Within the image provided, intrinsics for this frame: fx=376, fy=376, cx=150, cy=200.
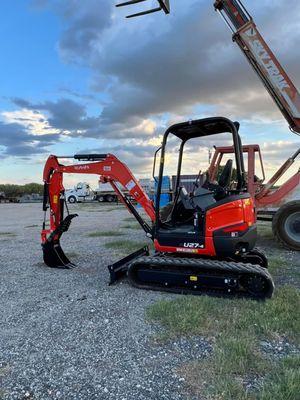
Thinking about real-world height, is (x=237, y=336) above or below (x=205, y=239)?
below

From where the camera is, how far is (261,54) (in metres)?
9.70

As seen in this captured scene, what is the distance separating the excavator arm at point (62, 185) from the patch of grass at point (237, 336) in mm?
2682

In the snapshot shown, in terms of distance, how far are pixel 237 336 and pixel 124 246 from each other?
6.18 meters

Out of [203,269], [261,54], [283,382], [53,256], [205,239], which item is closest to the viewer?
[283,382]

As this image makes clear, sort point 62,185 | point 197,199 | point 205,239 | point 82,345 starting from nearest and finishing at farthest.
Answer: point 82,345 → point 205,239 → point 197,199 → point 62,185

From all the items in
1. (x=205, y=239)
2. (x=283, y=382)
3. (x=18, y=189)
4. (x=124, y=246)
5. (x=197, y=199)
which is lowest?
(x=283, y=382)

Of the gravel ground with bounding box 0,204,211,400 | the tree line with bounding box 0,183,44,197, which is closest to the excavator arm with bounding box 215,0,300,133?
the gravel ground with bounding box 0,204,211,400

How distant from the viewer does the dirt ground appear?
324 cm

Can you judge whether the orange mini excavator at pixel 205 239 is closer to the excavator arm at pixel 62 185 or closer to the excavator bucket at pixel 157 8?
the excavator arm at pixel 62 185

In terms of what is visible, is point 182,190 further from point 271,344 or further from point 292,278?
point 271,344

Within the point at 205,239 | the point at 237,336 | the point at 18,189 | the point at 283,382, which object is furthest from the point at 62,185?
the point at 18,189

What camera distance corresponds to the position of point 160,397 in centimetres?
307

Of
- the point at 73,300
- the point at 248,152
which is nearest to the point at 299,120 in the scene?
the point at 248,152

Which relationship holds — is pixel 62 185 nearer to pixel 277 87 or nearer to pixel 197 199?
pixel 197 199
